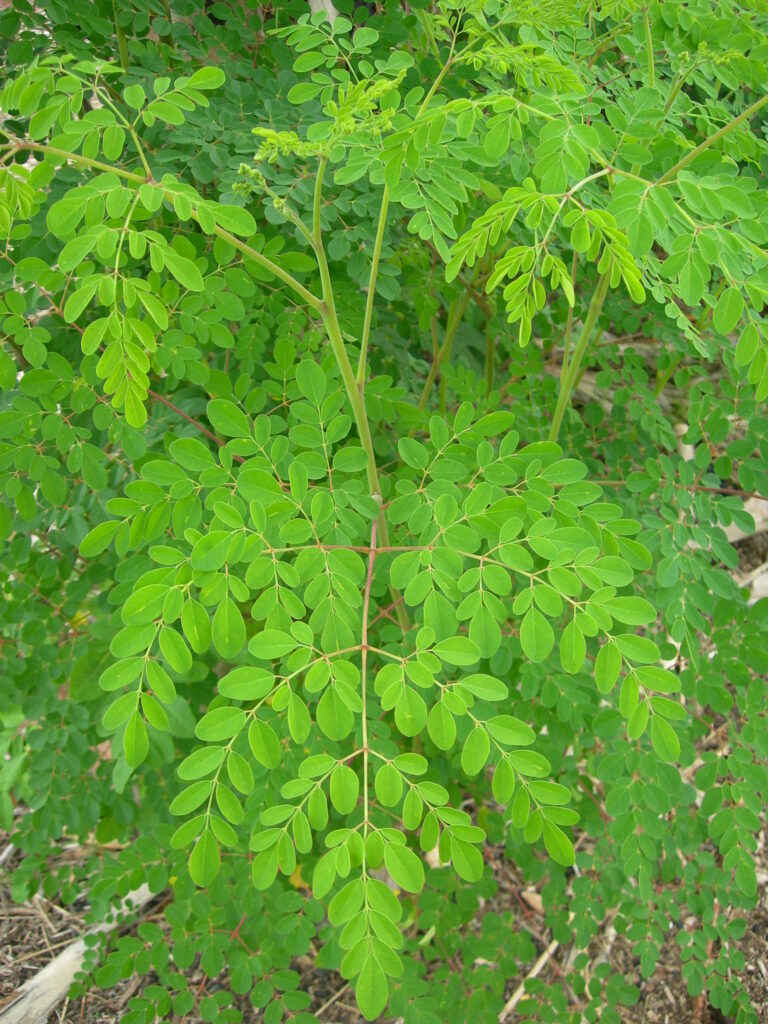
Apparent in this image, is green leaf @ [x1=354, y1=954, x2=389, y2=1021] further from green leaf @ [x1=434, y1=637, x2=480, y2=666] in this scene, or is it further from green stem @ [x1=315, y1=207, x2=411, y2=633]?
green stem @ [x1=315, y1=207, x2=411, y2=633]

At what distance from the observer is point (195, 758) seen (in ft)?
2.97

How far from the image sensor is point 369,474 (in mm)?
1169

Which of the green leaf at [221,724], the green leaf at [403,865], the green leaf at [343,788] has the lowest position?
the green leaf at [403,865]

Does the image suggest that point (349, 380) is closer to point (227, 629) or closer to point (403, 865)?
point (227, 629)

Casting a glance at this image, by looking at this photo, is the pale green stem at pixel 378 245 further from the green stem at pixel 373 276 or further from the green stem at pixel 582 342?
the green stem at pixel 582 342

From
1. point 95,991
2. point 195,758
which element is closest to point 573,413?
point 195,758

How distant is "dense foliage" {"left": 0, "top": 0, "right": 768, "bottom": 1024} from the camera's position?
0.92 m

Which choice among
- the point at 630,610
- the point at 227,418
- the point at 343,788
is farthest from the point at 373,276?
the point at 343,788

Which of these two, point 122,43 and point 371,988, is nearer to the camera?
point 371,988

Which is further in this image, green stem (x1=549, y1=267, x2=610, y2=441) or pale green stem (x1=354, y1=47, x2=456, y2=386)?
green stem (x1=549, y1=267, x2=610, y2=441)

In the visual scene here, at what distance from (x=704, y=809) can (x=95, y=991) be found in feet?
4.88

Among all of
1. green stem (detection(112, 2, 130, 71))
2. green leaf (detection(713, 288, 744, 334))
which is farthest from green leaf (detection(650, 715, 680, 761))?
green stem (detection(112, 2, 130, 71))

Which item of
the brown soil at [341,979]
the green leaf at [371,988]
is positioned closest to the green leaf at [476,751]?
the green leaf at [371,988]

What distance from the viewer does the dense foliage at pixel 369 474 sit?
919 mm
